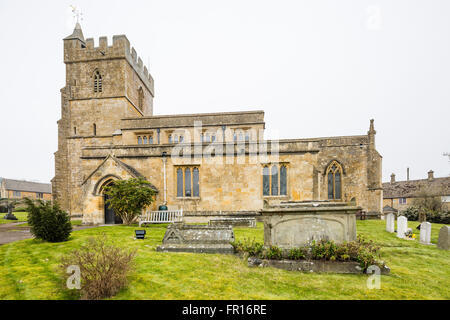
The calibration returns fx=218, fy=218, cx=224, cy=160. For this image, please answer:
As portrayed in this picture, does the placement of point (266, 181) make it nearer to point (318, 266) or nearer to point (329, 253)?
point (329, 253)

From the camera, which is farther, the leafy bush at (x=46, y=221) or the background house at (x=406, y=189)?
the background house at (x=406, y=189)

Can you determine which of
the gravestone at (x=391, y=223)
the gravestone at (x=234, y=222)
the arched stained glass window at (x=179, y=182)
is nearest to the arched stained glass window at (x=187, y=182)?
the arched stained glass window at (x=179, y=182)

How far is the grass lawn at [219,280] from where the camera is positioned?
5023mm

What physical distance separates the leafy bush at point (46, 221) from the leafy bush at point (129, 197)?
4.66 meters

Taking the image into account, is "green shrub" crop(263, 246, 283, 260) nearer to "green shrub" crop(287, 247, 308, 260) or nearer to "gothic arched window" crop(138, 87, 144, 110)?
"green shrub" crop(287, 247, 308, 260)

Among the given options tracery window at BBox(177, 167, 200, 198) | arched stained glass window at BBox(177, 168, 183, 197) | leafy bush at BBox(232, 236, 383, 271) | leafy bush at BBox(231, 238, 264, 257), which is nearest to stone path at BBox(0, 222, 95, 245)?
arched stained glass window at BBox(177, 168, 183, 197)

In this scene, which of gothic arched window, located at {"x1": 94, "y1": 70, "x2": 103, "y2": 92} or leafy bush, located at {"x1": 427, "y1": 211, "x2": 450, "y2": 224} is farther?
gothic arched window, located at {"x1": 94, "y1": 70, "x2": 103, "y2": 92}

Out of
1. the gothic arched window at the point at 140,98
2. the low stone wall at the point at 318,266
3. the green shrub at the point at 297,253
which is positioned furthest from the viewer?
the gothic arched window at the point at 140,98

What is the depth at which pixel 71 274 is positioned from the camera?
5.12 m

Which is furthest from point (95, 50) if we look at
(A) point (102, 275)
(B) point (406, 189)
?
(B) point (406, 189)

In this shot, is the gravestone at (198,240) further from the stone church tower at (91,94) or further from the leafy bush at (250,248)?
the stone church tower at (91,94)

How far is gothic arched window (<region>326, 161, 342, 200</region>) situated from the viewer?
73.0ft

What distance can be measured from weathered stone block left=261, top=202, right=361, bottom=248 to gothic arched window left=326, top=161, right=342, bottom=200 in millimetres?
15564

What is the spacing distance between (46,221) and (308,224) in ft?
36.6
